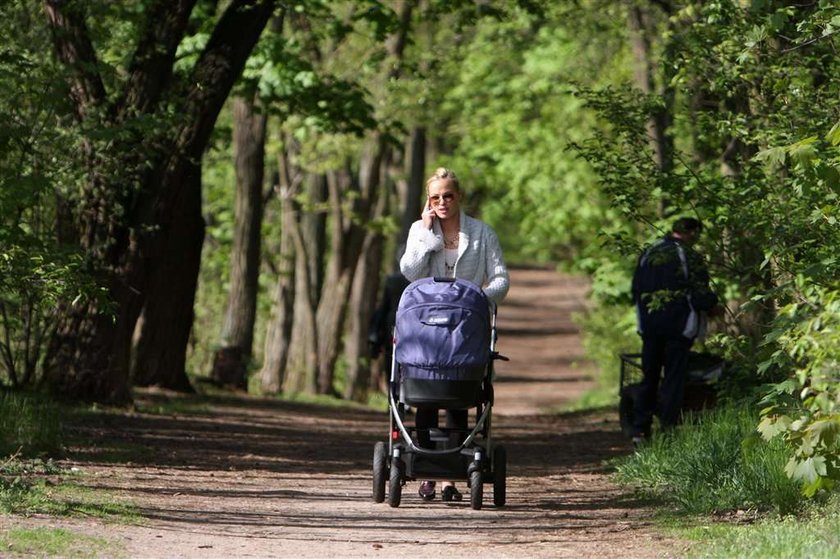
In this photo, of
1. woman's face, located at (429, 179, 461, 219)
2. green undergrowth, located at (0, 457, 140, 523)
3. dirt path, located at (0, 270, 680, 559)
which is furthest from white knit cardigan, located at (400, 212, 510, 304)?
green undergrowth, located at (0, 457, 140, 523)

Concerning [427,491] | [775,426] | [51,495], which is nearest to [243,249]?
[427,491]

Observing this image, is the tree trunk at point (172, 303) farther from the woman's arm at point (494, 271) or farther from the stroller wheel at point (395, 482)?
the stroller wheel at point (395, 482)

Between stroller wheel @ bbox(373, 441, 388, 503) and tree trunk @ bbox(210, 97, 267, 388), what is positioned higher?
tree trunk @ bbox(210, 97, 267, 388)

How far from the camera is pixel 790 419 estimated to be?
7.28m

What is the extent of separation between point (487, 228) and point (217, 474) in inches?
115

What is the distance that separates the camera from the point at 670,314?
41.8 ft

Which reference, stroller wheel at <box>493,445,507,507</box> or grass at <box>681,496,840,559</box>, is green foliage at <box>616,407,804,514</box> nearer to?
grass at <box>681,496,840,559</box>

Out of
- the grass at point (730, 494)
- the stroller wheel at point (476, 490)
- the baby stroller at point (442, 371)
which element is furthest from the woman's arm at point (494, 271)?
the grass at point (730, 494)

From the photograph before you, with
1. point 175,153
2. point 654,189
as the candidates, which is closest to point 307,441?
point 175,153

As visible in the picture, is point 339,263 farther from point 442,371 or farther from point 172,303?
point 442,371

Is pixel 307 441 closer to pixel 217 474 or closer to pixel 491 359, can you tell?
pixel 217 474

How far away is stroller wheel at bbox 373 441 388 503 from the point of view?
961 centimetres

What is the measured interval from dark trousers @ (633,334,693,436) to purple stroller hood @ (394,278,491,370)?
397cm

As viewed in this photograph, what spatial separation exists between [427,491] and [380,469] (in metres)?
0.45
